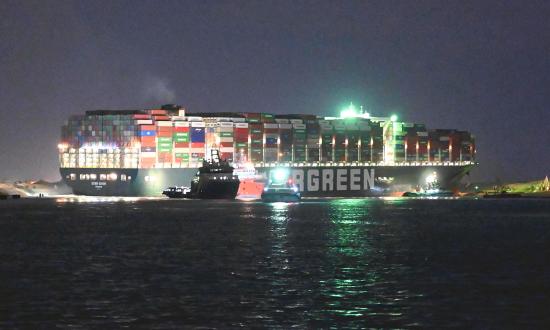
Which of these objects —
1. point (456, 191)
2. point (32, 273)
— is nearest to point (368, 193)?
point (456, 191)

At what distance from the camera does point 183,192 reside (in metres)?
150

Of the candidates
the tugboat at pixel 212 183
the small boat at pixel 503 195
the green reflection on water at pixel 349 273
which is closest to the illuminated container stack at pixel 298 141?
the tugboat at pixel 212 183

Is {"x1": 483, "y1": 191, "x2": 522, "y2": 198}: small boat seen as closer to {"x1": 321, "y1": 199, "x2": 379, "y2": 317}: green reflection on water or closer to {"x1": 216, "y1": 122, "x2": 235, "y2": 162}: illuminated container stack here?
{"x1": 216, "y1": 122, "x2": 235, "y2": 162}: illuminated container stack

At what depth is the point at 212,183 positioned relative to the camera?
14538 cm

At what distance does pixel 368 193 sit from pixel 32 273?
134087mm

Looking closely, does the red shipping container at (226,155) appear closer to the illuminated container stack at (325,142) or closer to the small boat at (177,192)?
the small boat at (177,192)

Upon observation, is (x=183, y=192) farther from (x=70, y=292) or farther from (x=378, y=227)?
(x=70, y=292)

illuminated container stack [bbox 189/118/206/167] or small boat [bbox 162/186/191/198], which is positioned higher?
illuminated container stack [bbox 189/118/206/167]

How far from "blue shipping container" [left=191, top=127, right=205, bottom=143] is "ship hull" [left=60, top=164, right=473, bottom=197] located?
5.25 meters

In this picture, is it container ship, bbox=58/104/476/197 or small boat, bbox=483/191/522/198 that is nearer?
container ship, bbox=58/104/476/197

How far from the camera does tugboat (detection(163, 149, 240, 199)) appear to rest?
473ft

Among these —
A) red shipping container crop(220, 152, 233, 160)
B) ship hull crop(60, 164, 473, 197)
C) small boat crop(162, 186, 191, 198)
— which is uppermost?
red shipping container crop(220, 152, 233, 160)

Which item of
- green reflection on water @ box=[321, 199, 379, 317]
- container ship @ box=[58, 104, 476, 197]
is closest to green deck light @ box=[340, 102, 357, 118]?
container ship @ box=[58, 104, 476, 197]

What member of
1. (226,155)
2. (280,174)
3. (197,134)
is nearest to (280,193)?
(280,174)
